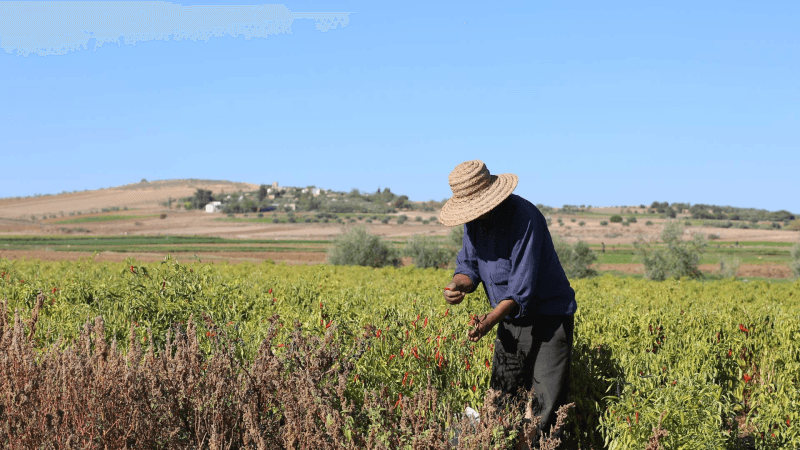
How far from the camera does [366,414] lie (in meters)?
3.45

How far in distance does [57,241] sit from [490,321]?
2909 inches

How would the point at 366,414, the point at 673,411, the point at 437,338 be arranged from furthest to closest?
the point at 437,338 → the point at 673,411 → the point at 366,414

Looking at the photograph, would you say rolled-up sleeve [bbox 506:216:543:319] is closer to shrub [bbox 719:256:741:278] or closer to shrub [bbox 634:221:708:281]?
shrub [bbox 634:221:708:281]

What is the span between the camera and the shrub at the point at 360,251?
102 ft

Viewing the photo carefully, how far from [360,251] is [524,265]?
27330 mm

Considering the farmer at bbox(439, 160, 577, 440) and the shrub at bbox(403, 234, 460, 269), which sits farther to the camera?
the shrub at bbox(403, 234, 460, 269)

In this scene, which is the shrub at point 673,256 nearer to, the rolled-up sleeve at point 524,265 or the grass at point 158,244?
the rolled-up sleeve at point 524,265

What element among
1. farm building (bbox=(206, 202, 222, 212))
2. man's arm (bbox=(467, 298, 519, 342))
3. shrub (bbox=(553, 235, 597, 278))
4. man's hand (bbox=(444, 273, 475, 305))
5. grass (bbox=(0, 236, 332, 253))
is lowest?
grass (bbox=(0, 236, 332, 253))

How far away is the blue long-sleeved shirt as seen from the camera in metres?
3.82

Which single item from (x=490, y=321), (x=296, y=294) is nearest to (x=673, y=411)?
(x=490, y=321)

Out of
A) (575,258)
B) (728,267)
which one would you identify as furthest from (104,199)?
(728,267)

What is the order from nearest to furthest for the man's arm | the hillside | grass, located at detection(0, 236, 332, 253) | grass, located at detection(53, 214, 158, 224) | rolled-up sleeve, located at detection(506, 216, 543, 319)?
the man's arm < rolled-up sleeve, located at detection(506, 216, 543, 319) < grass, located at detection(0, 236, 332, 253) < grass, located at detection(53, 214, 158, 224) < the hillside

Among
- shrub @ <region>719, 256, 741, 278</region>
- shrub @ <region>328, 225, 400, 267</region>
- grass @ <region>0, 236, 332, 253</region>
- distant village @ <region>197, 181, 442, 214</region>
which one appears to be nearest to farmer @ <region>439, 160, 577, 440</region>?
shrub @ <region>328, 225, 400, 267</region>

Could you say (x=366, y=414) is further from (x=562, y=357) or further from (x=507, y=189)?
(x=507, y=189)
